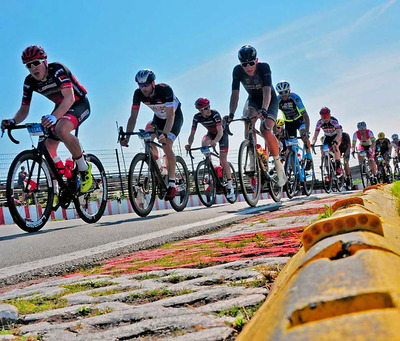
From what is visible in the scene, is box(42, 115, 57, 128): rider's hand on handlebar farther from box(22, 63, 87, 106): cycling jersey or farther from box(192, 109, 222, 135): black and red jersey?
box(192, 109, 222, 135): black and red jersey

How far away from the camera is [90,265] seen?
11.4ft

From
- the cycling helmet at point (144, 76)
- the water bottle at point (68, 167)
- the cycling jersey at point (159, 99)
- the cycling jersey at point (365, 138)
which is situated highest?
the cycling helmet at point (144, 76)

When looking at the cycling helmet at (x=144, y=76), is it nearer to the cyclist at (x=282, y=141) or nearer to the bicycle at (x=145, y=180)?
the bicycle at (x=145, y=180)

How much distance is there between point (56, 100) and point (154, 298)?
5777mm

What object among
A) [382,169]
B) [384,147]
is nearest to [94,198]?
[382,169]

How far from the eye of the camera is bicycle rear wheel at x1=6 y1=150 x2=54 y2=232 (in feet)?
21.6

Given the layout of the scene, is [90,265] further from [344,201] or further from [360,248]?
[360,248]

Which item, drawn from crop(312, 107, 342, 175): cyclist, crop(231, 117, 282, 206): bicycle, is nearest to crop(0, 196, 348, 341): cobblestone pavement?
crop(231, 117, 282, 206): bicycle

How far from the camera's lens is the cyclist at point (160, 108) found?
8.68 meters

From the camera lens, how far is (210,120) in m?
11.8

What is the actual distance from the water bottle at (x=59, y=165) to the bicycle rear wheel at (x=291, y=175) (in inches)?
236

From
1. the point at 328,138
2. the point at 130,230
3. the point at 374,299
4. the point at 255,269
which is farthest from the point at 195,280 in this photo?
the point at 328,138

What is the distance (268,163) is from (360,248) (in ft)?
28.4

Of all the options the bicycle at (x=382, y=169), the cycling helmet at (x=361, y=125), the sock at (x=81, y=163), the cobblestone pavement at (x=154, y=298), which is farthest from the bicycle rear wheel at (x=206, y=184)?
the bicycle at (x=382, y=169)
